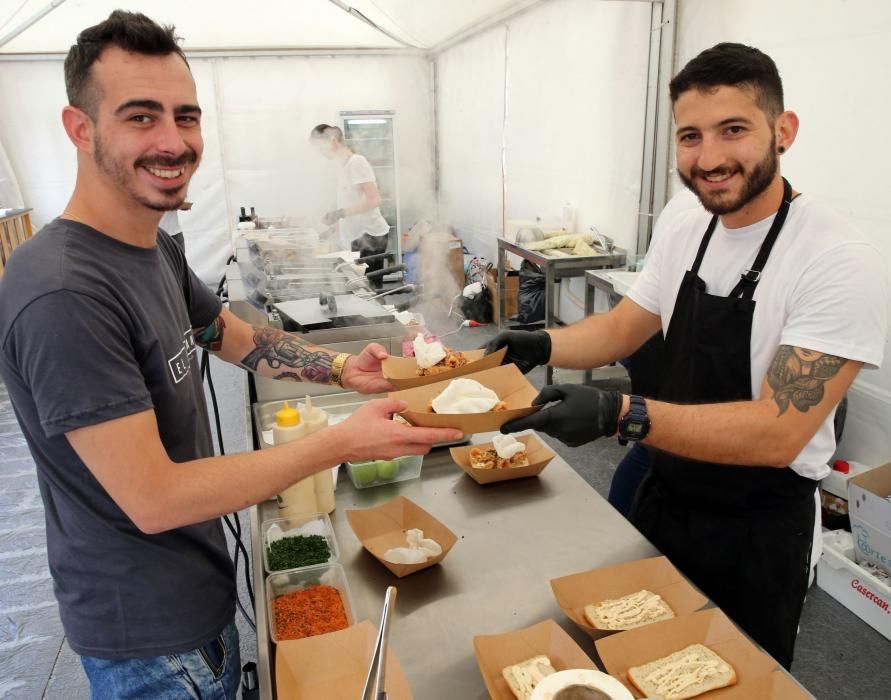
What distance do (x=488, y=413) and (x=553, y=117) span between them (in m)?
5.13

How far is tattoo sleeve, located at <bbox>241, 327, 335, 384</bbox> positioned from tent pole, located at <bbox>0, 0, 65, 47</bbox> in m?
4.81

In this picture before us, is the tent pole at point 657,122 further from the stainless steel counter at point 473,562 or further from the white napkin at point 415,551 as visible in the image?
the white napkin at point 415,551

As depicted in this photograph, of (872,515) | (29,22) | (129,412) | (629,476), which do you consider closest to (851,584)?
(872,515)

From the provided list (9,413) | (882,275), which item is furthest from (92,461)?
(9,413)

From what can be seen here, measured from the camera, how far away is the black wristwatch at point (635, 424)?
132 centimetres

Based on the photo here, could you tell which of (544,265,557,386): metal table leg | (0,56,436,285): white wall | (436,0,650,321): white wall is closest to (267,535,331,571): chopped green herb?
(544,265,557,386): metal table leg

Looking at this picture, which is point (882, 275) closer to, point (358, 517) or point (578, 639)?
point (578, 639)

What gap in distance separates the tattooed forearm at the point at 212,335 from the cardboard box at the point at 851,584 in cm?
246

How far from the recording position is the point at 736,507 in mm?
1455

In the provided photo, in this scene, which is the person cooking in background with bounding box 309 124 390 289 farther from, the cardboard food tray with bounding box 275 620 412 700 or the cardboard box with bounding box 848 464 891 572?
the cardboard food tray with bounding box 275 620 412 700

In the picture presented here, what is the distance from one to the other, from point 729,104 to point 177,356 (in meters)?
1.29

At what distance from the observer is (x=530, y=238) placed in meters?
5.43

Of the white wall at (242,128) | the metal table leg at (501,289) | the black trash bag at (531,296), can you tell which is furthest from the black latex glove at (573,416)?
the white wall at (242,128)

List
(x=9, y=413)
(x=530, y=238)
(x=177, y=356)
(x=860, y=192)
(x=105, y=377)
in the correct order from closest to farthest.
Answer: (x=105, y=377) → (x=177, y=356) → (x=860, y=192) → (x=9, y=413) → (x=530, y=238)
